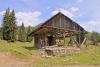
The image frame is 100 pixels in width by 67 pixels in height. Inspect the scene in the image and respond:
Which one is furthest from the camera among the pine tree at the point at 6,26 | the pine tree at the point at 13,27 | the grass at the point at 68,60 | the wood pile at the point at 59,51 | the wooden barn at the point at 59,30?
the pine tree at the point at 13,27

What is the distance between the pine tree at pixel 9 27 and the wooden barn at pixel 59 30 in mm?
31875

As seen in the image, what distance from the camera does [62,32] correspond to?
144 ft

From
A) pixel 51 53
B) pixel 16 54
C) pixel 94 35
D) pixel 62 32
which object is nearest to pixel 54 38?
pixel 62 32

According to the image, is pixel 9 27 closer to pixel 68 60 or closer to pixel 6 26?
pixel 6 26

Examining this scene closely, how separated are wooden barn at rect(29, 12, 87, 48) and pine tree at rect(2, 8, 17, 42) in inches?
1255

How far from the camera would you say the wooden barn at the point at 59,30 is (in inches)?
1699

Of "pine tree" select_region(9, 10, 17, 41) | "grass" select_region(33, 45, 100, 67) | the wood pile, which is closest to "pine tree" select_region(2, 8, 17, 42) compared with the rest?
"pine tree" select_region(9, 10, 17, 41)

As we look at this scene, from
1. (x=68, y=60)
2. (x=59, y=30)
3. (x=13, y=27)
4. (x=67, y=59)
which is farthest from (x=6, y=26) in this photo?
(x=68, y=60)

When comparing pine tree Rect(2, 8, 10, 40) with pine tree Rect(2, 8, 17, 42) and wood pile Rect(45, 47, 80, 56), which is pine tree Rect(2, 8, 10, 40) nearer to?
pine tree Rect(2, 8, 17, 42)

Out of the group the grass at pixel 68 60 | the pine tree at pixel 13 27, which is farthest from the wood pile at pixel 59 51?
the pine tree at pixel 13 27

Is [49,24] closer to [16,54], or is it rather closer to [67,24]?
[67,24]

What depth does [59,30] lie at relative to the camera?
4394 cm

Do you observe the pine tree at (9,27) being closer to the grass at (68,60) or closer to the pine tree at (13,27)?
the pine tree at (13,27)

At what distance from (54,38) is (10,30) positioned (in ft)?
112
